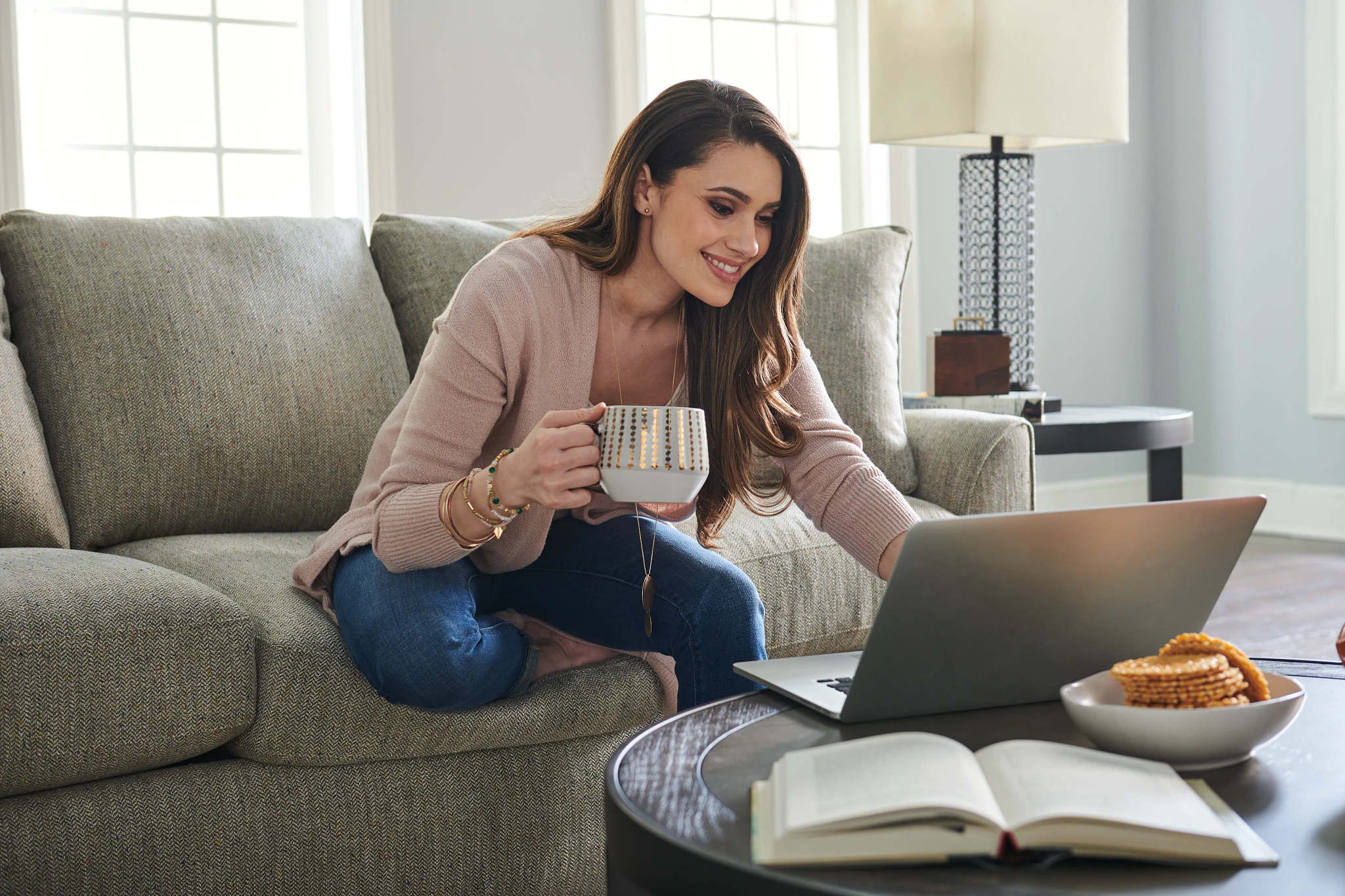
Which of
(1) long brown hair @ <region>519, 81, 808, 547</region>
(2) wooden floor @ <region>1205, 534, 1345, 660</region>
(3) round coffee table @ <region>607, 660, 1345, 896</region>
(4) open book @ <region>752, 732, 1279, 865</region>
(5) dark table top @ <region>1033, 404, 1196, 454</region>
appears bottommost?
(2) wooden floor @ <region>1205, 534, 1345, 660</region>

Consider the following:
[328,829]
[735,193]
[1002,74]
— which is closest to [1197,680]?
[735,193]

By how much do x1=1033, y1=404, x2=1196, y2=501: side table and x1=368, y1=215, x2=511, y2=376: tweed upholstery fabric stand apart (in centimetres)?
107

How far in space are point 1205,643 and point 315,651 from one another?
0.89 metres

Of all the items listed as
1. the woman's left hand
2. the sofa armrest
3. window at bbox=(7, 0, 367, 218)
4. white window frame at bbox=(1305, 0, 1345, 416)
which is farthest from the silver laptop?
white window frame at bbox=(1305, 0, 1345, 416)

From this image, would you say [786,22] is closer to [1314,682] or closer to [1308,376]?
[1308,376]

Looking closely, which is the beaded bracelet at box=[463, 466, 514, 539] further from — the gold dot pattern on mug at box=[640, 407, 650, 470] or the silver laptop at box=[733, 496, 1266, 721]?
the silver laptop at box=[733, 496, 1266, 721]

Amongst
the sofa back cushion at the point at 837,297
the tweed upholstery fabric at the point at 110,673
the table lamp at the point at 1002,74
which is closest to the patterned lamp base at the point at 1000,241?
the table lamp at the point at 1002,74

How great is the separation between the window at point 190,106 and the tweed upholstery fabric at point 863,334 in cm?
154

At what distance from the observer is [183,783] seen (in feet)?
4.24

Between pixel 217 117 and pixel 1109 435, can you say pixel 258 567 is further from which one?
pixel 217 117

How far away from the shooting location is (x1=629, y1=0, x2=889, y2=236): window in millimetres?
3701

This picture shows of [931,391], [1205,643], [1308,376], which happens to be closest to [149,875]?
[1205,643]

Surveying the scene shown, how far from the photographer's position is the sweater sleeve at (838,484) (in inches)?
53.0

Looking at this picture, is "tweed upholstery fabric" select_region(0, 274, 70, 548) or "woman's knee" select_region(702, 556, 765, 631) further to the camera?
"tweed upholstery fabric" select_region(0, 274, 70, 548)
